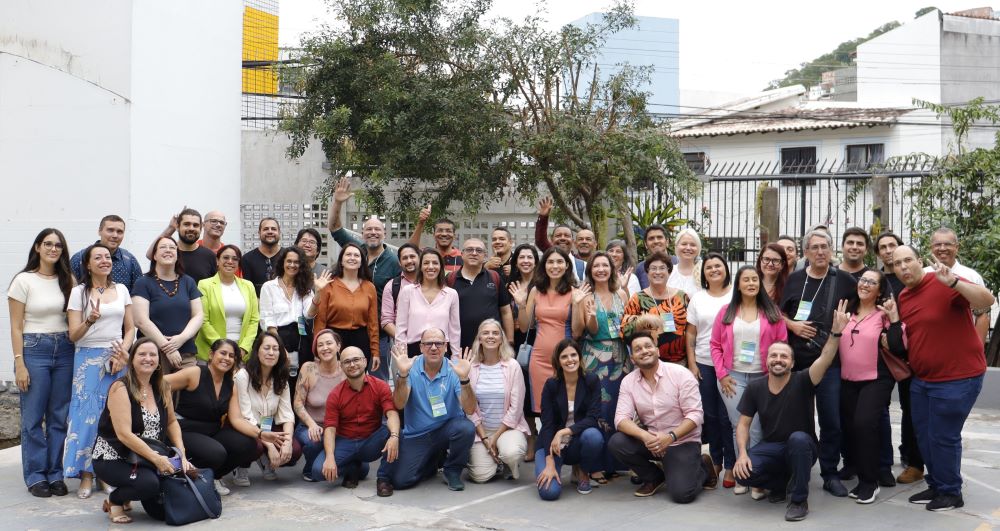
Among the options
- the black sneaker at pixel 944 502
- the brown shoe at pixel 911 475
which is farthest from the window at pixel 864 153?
the black sneaker at pixel 944 502

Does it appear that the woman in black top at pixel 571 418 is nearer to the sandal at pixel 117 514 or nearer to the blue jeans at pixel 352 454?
the blue jeans at pixel 352 454

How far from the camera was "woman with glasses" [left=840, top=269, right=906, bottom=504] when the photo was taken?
19.7ft

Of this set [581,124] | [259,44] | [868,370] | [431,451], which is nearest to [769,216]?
[581,124]

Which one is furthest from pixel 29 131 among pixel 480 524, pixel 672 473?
pixel 672 473

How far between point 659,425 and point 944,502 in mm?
1749

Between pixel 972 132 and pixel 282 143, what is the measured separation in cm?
1733

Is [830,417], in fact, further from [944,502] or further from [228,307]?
[228,307]

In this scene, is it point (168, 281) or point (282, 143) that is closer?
point (168, 281)

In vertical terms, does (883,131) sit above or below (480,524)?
above

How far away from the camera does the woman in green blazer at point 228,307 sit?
6883 millimetres

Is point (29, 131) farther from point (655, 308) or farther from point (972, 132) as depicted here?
point (972, 132)

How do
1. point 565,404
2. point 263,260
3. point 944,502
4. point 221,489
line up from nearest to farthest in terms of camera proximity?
1. point 944,502
2. point 221,489
3. point 565,404
4. point 263,260

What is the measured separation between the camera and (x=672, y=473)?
6133 millimetres

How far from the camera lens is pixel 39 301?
6.24m
